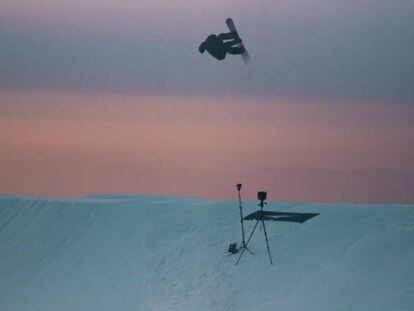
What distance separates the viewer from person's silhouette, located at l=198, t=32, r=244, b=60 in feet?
88.7

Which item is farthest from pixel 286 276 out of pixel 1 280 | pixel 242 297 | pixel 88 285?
pixel 1 280

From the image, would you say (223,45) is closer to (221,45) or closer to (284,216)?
(221,45)

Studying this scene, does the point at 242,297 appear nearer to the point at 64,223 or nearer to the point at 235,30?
the point at 235,30

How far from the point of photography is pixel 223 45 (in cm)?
2728

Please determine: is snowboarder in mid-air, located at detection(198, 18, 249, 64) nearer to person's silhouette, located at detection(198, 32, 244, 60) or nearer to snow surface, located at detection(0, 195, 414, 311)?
person's silhouette, located at detection(198, 32, 244, 60)

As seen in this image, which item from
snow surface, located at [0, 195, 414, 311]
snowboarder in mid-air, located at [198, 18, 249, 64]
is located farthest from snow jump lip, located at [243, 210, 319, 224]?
snowboarder in mid-air, located at [198, 18, 249, 64]

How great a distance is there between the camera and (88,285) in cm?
2642

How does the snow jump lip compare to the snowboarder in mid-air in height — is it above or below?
below

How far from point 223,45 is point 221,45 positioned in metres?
0.09

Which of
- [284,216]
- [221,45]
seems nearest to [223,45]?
[221,45]

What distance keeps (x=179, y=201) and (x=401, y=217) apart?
34.7 feet

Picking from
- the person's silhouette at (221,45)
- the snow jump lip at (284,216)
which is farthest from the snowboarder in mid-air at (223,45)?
the snow jump lip at (284,216)

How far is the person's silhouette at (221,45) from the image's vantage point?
27045 mm

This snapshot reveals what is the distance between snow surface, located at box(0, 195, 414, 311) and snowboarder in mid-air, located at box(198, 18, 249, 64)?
5899 millimetres
